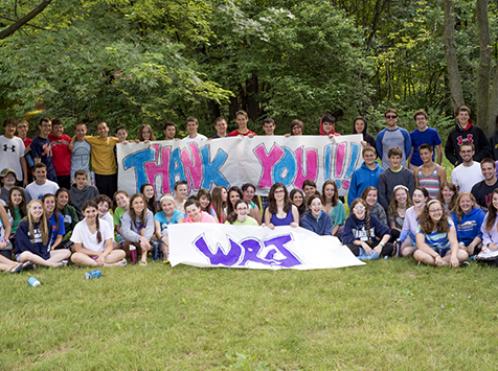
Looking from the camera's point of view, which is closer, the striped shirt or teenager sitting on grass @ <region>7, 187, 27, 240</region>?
teenager sitting on grass @ <region>7, 187, 27, 240</region>

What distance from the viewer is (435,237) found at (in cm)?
752

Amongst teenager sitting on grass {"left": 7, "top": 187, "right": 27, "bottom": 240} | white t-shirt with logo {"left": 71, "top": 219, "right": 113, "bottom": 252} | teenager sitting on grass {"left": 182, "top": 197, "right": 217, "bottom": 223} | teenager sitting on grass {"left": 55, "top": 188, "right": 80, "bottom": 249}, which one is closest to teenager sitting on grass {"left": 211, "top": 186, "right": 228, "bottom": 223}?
teenager sitting on grass {"left": 182, "top": 197, "right": 217, "bottom": 223}

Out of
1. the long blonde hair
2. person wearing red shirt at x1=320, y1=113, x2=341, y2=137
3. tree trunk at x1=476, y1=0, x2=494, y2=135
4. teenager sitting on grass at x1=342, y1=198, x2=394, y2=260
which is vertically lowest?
teenager sitting on grass at x1=342, y1=198, x2=394, y2=260

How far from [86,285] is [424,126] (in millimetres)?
5708

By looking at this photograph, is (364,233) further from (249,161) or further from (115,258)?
(115,258)

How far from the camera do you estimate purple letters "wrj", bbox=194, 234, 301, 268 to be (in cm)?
768

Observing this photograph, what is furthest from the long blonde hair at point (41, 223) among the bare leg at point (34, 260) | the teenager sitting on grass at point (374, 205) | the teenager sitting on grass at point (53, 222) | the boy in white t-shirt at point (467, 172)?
the boy in white t-shirt at point (467, 172)

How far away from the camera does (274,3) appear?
15.6 meters

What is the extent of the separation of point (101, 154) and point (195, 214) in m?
2.55

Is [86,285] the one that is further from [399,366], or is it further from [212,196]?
[399,366]

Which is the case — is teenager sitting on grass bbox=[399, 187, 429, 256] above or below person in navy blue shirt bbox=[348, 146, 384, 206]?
below

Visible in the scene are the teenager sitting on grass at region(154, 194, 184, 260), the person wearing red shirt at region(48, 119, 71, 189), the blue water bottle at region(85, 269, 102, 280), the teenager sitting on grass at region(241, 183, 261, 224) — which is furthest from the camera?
the person wearing red shirt at region(48, 119, 71, 189)

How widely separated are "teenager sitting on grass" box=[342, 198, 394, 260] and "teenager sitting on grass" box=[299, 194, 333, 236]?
346mm

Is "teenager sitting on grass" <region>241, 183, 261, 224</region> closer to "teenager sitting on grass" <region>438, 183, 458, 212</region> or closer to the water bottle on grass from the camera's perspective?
the water bottle on grass
